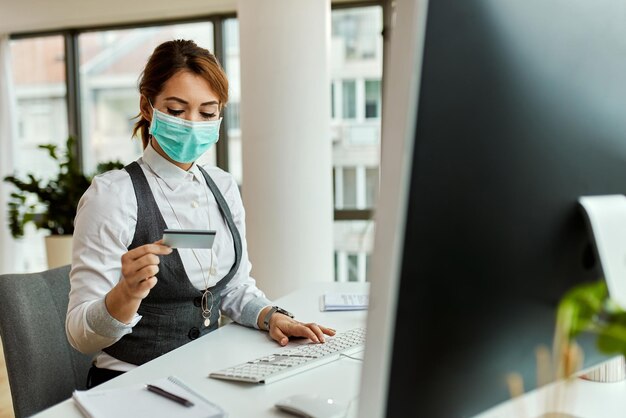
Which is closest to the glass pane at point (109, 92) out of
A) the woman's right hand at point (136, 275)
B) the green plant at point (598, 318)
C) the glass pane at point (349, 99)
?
the glass pane at point (349, 99)

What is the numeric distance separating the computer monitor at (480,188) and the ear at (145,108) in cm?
121

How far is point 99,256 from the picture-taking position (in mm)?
1350

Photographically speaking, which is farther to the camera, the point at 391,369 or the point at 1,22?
the point at 1,22

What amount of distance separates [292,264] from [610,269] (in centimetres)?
284

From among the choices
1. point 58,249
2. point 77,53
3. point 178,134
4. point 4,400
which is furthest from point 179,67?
point 77,53

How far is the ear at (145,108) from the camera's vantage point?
1646mm

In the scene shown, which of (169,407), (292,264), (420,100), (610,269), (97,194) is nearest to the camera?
(420,100)

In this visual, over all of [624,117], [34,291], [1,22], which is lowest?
[34,291]

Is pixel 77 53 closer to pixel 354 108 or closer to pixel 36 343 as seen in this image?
pixel 354 108

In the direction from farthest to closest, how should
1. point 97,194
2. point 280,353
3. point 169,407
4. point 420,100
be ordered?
point 97,194
point 280,353
point 169,407
point 420,100

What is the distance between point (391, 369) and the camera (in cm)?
51

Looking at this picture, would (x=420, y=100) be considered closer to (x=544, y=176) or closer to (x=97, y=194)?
(x=544, y=176)

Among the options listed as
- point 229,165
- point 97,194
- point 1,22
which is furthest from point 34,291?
point 1,22

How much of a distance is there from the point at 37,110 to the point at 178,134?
5.13 metres
